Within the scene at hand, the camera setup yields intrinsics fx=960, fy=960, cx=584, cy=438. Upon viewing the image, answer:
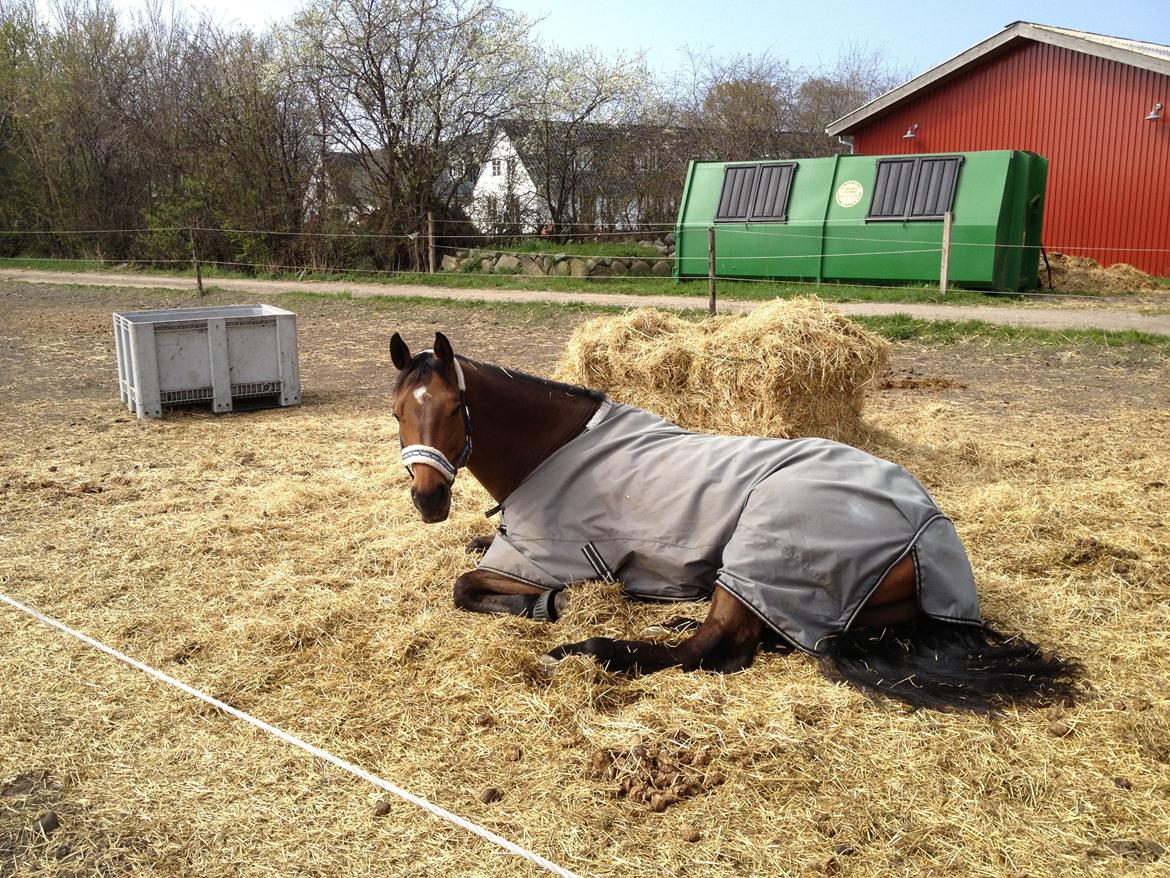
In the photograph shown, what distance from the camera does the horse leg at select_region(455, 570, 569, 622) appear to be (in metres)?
3.71

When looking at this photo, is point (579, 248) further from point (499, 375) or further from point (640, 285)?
point (499, 375)

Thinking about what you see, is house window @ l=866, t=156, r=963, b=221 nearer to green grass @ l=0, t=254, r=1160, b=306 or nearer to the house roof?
green grass @ l=0, t=254, r=1160, b=306

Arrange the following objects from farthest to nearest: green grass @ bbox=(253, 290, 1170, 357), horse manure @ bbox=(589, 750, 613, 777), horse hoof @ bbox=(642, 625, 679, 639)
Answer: green grass @ bbox=(253, 290, 1170, 357) → horse hoof @ bbox=(642, 625, 679, 639) → horse manure @ bbox=(589, 750, 613, 777)

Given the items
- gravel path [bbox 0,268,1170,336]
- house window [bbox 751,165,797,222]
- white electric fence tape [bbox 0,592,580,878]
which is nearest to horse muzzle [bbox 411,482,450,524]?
white electric fence tape [bbox 0,592,580,878]

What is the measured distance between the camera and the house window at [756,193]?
15656 millimetres

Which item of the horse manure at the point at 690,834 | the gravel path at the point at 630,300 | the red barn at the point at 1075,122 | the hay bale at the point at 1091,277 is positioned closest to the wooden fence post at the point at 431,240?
the gravel path at the point at 630,300

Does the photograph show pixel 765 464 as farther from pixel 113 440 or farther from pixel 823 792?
pixel 113 440

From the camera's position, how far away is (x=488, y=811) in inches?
103

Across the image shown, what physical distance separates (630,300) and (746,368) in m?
8.97

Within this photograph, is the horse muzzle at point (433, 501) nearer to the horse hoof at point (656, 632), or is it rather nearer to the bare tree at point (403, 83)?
the horse hoof at point (656, 632)

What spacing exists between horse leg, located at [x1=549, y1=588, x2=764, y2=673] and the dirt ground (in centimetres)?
6

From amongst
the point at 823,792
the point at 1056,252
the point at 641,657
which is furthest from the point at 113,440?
the point at 1056,252

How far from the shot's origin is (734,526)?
3436 millimetres

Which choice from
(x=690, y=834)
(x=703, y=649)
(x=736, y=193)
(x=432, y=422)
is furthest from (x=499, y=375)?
(x=736, y=193)
